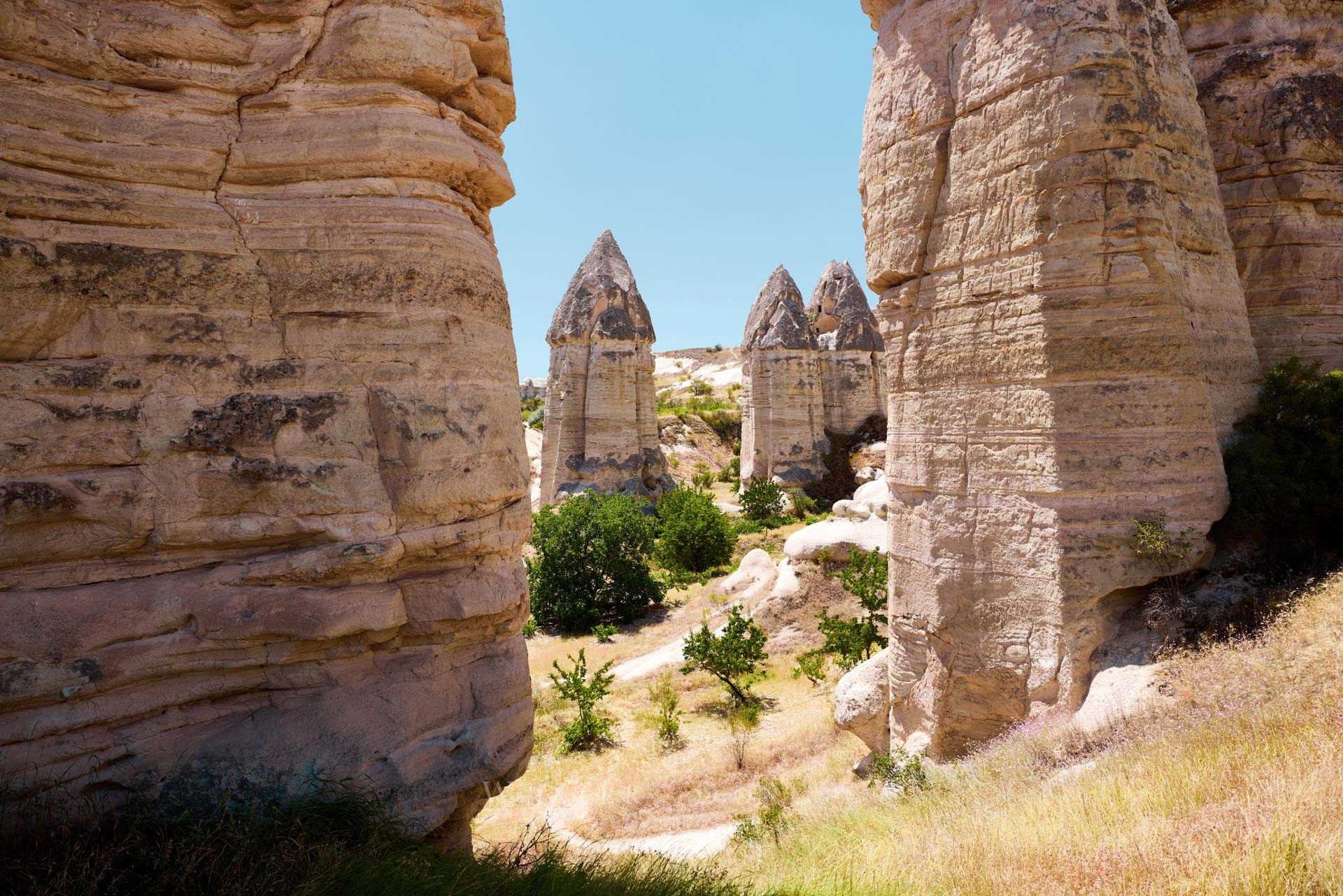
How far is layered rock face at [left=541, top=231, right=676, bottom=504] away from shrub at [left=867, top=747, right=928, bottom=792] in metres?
13.4

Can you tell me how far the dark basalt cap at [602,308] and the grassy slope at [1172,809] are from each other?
16.4 meters

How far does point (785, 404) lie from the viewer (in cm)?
2214

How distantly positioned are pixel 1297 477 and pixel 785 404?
17.5 meters

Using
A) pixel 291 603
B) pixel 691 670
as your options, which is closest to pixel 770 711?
pixel 691 670

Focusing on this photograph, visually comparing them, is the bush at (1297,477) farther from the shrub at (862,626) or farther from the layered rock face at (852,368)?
the layered rock face at (852,368)

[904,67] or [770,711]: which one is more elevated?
[904,67]

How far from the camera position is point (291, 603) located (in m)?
3.13

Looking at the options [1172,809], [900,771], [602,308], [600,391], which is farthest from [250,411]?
[602,308]

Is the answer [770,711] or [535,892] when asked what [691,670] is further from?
[535,892]

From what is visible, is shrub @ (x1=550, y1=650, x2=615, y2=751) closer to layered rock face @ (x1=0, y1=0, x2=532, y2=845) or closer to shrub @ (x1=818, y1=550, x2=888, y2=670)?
shrub @ (x1=818, y1=550, x2=888, y2=670)

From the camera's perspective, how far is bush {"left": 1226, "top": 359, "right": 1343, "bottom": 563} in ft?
15.5

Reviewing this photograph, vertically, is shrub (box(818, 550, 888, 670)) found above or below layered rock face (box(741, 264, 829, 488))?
below

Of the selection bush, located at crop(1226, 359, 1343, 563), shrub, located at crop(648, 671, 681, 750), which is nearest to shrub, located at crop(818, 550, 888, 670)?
shrub, located at crop(648, 671, 681, 750)

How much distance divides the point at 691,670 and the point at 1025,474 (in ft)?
20.7
